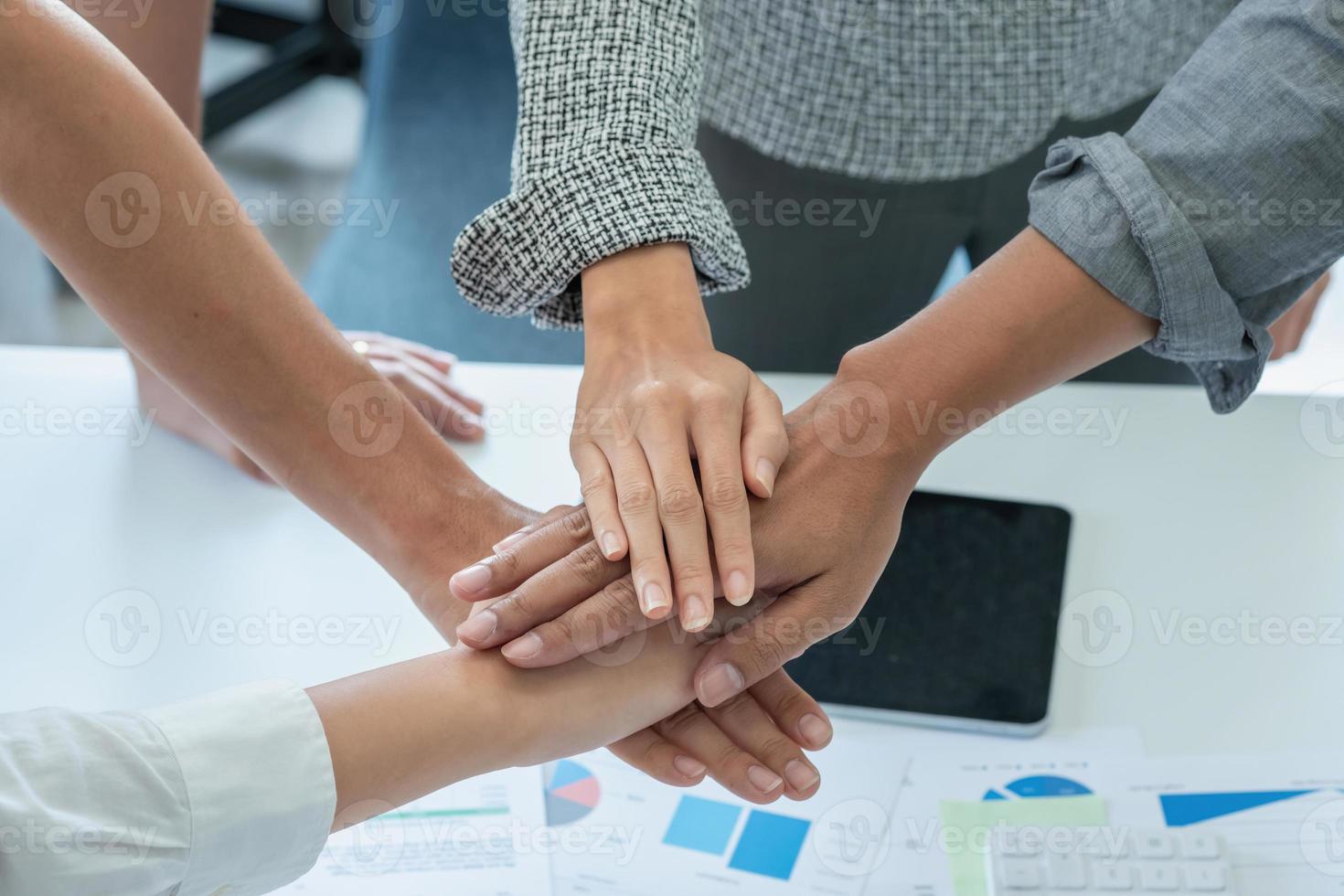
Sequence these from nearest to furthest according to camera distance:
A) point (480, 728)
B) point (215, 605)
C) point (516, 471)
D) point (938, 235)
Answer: point (480, 728)
point (215, 605)
point (516, 471)
point (938, 235)

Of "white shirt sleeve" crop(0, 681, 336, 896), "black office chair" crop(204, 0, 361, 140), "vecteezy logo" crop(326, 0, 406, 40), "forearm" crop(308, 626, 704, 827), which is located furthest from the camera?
"black office chair" crop(204, 0, 361, 140)

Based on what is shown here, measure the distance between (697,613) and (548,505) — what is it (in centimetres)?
27

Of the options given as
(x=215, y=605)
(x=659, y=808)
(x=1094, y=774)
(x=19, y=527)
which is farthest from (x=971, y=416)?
(x=19, y=527)

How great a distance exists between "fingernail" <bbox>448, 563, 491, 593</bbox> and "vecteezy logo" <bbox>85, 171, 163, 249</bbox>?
1.11 feet

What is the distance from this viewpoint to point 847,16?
1.13 meters

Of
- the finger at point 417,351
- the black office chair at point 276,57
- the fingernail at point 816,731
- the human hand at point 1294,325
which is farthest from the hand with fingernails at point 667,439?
the black office chair at point 276,57

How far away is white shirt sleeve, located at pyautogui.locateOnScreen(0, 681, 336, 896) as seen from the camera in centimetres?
63

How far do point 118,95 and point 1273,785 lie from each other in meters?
0.96

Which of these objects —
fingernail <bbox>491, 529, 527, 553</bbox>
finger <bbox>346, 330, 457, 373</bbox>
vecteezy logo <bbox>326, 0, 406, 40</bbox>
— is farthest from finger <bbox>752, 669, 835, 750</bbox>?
vecteezy logo <bbox>326, 0, 406, 40</bbox>

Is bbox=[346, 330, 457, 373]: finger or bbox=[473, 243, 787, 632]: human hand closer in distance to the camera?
bbox=[473, 243, 787, 632]: human hand

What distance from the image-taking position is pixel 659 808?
0.87 metres

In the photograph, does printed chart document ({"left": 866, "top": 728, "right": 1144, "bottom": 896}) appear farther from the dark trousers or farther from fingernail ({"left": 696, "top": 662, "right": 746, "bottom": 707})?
the dark trousers

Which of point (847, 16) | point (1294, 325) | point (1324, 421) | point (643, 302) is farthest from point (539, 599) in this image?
point (1294, 325)

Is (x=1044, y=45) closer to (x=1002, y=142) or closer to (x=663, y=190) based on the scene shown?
(x=1002, y=142)
